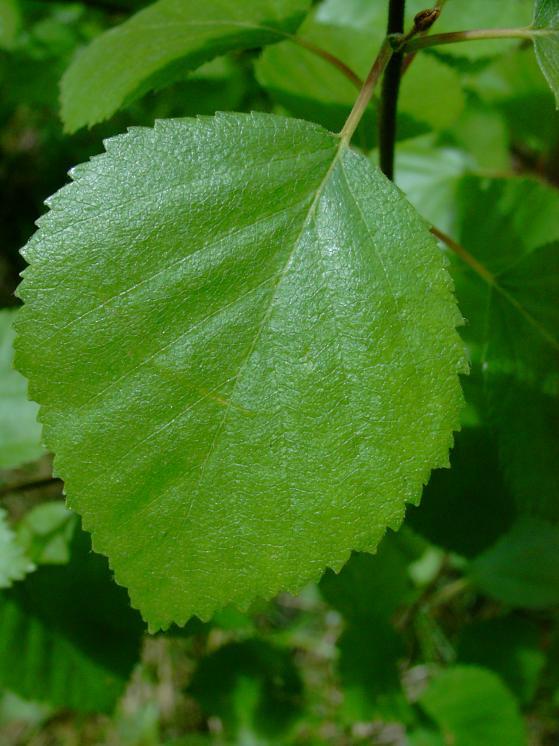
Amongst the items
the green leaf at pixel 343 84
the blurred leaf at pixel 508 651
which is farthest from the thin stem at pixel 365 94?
the blurred leaf at pixel 508 651

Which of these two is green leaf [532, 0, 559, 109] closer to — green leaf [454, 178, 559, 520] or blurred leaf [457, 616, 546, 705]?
green leaf [454, 178, 559, 520]

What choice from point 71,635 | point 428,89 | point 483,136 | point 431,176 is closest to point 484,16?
point 431,176

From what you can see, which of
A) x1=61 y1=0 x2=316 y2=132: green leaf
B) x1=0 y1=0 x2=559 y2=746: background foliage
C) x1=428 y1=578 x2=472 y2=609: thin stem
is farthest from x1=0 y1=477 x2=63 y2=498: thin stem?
x1=428 y1=578 x2=472 y2=609: thin stem

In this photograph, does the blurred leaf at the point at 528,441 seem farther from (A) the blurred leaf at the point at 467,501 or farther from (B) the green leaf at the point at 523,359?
(A) the blurred leaf at the point at 467,501

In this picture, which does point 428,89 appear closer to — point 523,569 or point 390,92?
point 390,92

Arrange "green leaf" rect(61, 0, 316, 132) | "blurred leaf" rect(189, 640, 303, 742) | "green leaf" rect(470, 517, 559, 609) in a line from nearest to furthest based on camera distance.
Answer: "green leaf" rect(61, 0, 316, 132), "blurred leaf" rect(189, 640, 303, 742), "green leaf" rect(470, 517, 559, 609)

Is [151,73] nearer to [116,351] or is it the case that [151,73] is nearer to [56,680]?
[116,351]
